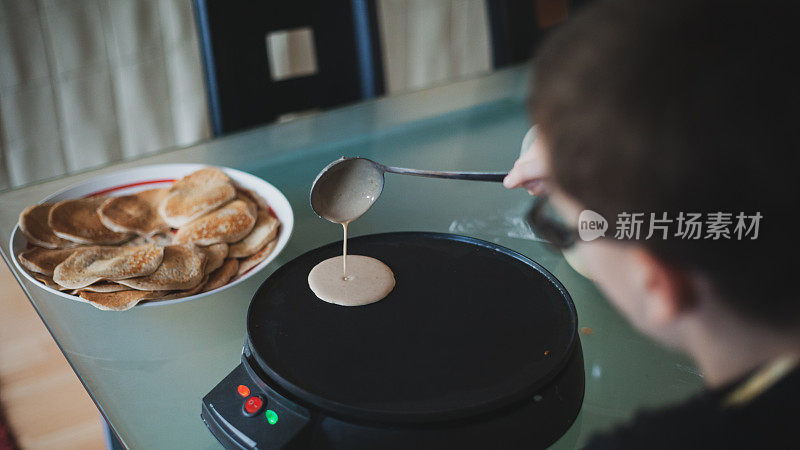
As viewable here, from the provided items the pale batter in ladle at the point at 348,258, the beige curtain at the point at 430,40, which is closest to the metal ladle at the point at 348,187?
the pale batter in ladle at the point at 348,258

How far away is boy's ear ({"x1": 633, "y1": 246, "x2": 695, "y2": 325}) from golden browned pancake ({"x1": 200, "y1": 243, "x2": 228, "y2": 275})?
1.84ft

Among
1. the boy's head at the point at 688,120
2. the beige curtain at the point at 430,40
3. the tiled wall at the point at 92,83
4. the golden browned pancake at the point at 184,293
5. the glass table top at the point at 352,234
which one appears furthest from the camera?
the beige curtain at the point at 430,40

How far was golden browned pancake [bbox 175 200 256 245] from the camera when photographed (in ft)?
2.93

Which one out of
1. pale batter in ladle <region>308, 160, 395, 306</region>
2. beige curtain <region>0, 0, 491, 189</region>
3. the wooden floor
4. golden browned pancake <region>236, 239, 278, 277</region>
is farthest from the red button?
beige curtain <region>0, 0, 491, 189</region>

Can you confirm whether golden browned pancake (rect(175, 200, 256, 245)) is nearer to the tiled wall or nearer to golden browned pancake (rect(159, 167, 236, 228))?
golden browned pancake (rect(159, 167, 236, 228))

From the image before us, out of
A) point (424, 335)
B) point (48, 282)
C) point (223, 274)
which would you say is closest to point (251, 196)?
point (223, 274)

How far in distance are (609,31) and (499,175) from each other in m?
0.46

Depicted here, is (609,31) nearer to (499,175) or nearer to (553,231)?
(553,231)

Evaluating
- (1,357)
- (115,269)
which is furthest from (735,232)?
(1,357)

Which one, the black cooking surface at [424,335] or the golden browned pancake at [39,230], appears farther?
the golden browned pancake at [39,230]

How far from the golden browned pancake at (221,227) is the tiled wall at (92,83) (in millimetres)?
1545

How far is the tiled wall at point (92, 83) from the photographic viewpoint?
2.10 m

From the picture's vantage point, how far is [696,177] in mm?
372

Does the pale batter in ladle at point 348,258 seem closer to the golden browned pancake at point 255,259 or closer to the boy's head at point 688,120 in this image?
the golden browned pancake at point 255,259
